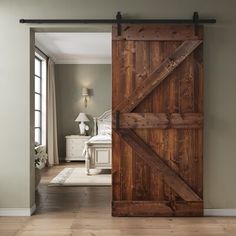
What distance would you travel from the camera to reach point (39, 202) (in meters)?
4.78

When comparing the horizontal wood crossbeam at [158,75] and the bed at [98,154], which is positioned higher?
the horizontal wood crossbeam at [158,75]

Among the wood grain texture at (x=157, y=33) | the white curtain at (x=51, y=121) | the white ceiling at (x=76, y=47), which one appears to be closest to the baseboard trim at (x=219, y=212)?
the wood grain texture at (x=157, y=33)

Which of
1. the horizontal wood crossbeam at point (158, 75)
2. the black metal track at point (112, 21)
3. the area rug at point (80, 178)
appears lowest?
the area rug at point (80, 178)

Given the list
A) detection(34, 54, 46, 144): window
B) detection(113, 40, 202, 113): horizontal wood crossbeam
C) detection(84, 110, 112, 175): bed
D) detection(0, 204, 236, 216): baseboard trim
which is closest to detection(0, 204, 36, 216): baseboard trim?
detection(0, 204, 236, 216): baseboard trim

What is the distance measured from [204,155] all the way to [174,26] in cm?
157

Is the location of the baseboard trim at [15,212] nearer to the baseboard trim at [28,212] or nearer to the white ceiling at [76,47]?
the baseboard trim at [28,212]

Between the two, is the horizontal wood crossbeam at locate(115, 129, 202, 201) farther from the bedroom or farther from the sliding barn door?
the bedroom

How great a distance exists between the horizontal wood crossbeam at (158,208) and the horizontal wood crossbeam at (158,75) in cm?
112

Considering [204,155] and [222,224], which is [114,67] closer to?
[204,155]

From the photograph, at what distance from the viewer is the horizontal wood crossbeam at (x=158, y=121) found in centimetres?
407

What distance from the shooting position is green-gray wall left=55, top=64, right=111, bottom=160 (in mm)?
9516

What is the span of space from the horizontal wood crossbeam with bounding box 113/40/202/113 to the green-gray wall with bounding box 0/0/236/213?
0.82 feet

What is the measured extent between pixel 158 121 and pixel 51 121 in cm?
529

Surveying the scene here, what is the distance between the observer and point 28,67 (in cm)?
413
